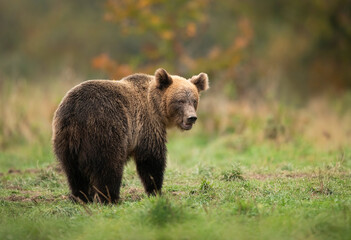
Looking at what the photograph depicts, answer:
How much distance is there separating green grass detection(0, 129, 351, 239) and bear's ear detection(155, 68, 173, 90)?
1.68 meters

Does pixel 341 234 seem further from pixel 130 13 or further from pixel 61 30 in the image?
pixel 61 30

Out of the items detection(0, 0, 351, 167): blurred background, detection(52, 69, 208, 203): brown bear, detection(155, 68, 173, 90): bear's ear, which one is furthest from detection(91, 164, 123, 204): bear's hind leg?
detection(0, 0, 351, 167): blurred background

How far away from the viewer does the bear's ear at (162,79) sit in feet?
25.9

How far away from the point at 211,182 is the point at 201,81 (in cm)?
177

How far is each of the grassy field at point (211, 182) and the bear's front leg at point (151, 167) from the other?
0.25m

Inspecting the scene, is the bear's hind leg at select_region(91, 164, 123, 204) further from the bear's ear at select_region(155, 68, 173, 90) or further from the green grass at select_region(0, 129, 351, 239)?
the bear's ear at select_region(155, 68, 173, 90)

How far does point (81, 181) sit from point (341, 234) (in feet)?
12.0

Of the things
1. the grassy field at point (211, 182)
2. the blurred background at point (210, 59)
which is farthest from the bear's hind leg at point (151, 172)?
the blurred background at point (210, 59)

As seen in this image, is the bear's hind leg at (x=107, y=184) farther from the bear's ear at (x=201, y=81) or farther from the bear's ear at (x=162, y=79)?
the bear's ear at (x=201, y=81)

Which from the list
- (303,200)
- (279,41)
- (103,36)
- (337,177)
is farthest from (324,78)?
(303,200)

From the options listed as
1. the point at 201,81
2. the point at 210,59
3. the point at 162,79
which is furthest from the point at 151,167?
the point at 210,59

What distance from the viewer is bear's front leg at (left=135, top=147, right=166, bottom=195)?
25.1 feet

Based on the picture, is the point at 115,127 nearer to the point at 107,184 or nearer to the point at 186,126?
the point at 107,184

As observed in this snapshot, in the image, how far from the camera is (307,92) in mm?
24906
